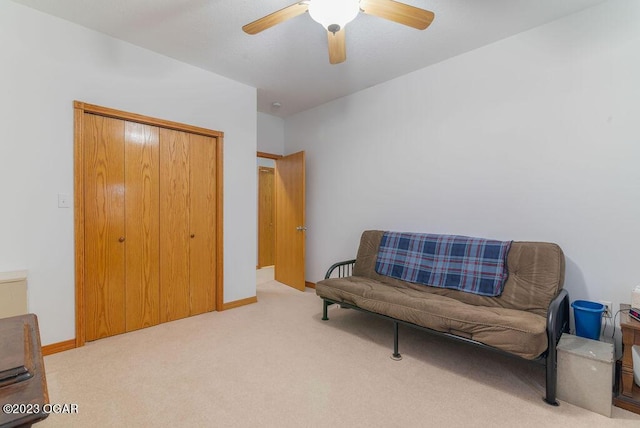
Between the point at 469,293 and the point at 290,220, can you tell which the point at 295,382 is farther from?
the point at 290,220

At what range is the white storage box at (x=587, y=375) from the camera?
1714 millimetres

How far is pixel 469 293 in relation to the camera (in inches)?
99.7

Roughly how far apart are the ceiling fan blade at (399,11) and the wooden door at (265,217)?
4.64 meters

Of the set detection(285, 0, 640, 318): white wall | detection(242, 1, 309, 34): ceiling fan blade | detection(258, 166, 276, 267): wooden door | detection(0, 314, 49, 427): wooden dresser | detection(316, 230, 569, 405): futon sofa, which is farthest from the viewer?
detection(258, 166, 276, 267): wooden door

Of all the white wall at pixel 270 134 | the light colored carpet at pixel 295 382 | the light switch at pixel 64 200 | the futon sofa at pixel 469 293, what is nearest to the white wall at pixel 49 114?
the light switch at pixel 64 200

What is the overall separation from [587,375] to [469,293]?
0.87 m

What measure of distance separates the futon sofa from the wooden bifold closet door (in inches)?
56.7

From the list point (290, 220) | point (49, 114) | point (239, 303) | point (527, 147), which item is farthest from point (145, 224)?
point (527, 147)

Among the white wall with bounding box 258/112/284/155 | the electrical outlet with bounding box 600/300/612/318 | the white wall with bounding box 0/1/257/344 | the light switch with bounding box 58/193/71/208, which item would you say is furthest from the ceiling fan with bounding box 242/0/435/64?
the white wall with bounding box 258/112/284/155

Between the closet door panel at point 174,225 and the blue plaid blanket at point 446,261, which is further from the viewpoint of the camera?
the closet door panel at point 174,225

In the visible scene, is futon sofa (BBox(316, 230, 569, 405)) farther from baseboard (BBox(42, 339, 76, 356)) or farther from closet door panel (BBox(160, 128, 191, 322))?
baseboard (BBox(42, 339, 76, 356))

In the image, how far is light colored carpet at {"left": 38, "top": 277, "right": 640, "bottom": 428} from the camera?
1696 millimetres

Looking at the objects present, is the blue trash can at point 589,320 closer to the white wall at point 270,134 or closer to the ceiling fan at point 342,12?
the ceiling fan at point 342,12

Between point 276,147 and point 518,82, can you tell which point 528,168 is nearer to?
point 518,82
